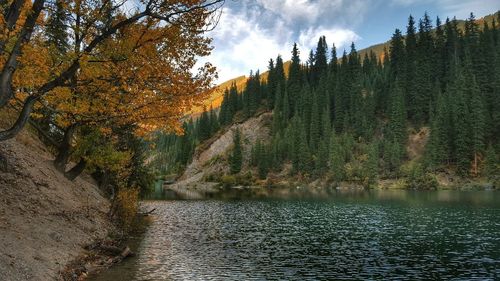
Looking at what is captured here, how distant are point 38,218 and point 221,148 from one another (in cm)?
16254

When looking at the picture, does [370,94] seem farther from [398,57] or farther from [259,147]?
[259,147]

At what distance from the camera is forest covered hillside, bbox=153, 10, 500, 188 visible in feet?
411

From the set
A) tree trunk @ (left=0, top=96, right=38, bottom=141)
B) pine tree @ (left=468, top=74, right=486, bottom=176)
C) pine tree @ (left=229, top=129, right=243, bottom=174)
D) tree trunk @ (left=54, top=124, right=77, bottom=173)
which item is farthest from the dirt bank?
pine tree @ (left=229, top=129, right=243, bottom=174)

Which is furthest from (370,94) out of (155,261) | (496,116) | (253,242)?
(155,261)

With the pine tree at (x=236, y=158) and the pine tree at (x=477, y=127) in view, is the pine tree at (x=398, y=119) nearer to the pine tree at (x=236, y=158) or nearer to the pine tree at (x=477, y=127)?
the pine tree at (x=477, y=127)

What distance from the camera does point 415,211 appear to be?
5991 cm

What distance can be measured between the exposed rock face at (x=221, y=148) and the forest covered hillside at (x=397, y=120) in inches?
134

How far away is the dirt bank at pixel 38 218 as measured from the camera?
17516mm

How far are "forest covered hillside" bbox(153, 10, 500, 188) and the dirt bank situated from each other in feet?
317

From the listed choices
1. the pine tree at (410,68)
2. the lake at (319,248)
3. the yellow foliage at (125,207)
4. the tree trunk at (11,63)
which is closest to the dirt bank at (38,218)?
the yellow foliage at (125,207)

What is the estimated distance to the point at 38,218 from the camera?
22969 millimetres

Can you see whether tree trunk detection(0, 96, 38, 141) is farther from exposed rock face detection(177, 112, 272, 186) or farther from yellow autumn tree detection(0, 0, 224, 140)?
exposed rock face detection(177, 112, 272, 186)

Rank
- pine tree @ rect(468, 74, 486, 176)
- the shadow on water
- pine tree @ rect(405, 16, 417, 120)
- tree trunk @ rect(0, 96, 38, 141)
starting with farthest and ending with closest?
1. pine tree @ rect(405, 16, 417, 120)
2. pine tree @ rect(468, 74, 486, 176)
3. the shadow on water
4. tree trunk @ rect(0, 96, 38, 141)

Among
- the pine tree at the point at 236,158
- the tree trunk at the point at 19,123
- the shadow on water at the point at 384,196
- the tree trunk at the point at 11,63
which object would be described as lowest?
the shadow on water at the point at 384,196
